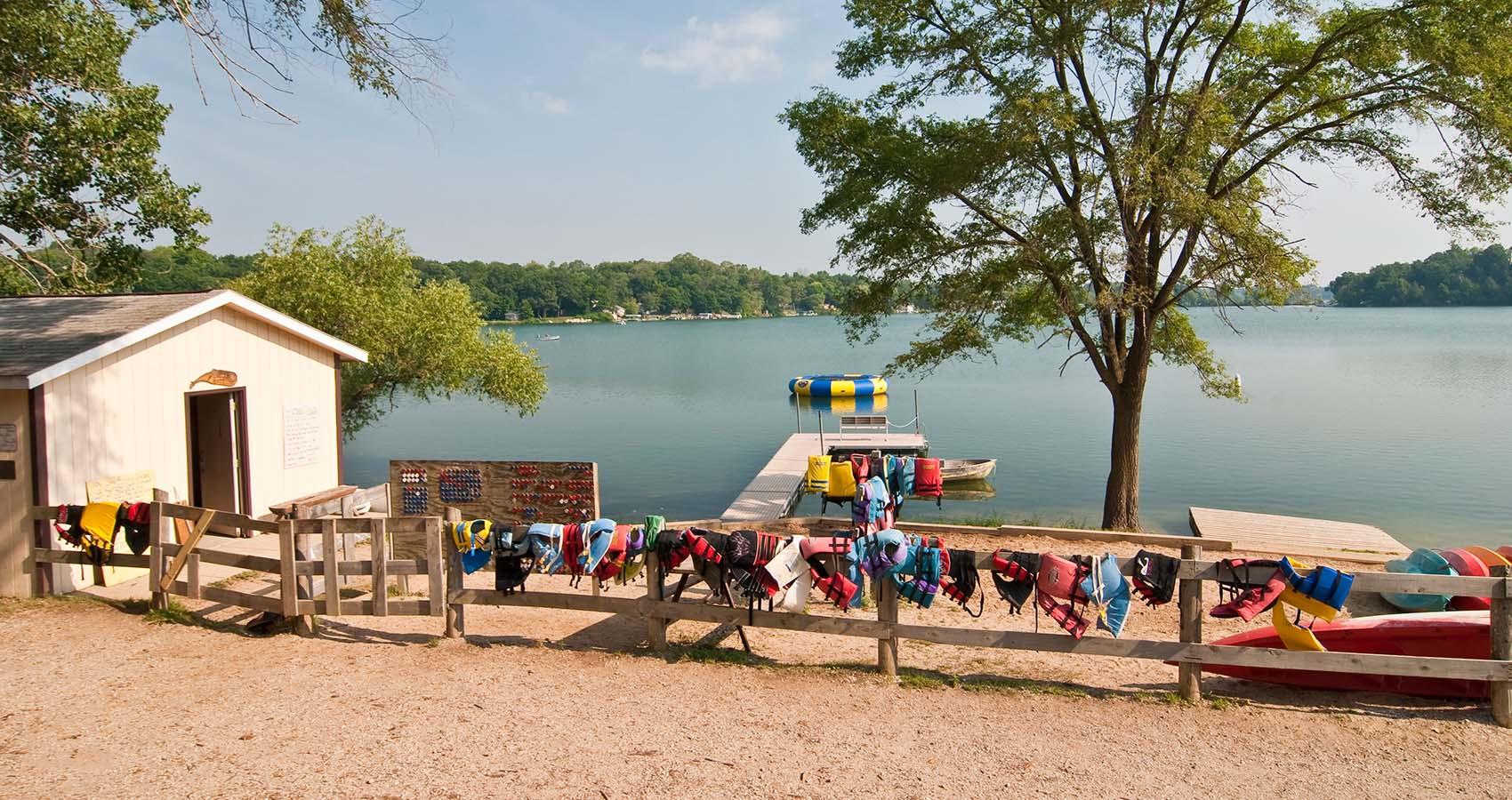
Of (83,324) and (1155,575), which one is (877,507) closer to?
(1155,575)

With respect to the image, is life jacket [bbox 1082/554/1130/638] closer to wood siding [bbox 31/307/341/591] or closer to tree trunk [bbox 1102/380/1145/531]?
wood siding [bbox 31/307/341/591]

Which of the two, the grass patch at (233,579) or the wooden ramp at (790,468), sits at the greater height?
the grass patch at (233,579)

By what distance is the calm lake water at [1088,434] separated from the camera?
84.1 feet

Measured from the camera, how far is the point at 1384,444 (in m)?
34.5

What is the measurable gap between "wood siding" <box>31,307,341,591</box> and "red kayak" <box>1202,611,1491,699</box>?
10.4 meters

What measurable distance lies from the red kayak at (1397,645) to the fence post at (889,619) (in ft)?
7.16

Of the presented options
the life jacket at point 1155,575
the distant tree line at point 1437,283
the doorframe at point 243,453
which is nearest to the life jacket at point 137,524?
the doorframe at point 243,453

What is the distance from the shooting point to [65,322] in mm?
11258

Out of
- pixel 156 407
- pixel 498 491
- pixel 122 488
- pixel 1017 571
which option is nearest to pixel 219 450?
pixel 156 407

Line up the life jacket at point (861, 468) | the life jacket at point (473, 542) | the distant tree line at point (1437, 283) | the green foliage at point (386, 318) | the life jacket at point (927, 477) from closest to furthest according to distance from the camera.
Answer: the life jacket at point (473, 542) → the life jacket at point (861, 468) → the life jacket at point (927, 477) → the green foliage at point (386, 318) → the distant tree line at point (1437, 283)

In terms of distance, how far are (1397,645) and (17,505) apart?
11.4 m

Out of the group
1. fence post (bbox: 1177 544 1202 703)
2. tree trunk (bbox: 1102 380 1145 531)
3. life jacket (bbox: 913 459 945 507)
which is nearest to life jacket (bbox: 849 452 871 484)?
life jacket (bbox: 913 459 945 507)

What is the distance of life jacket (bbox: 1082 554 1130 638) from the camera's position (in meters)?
6.57

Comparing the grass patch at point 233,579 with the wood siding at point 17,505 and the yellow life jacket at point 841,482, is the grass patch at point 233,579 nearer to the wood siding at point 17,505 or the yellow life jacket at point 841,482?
the wood siding at point 17,505
